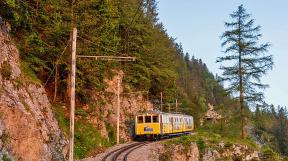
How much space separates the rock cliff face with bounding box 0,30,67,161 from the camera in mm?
12844

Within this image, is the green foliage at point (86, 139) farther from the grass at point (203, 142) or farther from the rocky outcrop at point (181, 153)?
the grass at point (203, 142)

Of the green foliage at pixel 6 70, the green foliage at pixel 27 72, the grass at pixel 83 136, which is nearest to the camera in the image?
the green foliage at pixel 6 70

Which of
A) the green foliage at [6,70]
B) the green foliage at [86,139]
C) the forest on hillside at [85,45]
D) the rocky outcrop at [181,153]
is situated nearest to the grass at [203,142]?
the rocky outcrop at [181,153]

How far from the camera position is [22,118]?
545 inches

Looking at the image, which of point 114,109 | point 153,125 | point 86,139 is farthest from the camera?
point 114,109

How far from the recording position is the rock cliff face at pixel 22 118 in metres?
12.8

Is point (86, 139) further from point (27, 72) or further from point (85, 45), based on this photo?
point (27, 72)

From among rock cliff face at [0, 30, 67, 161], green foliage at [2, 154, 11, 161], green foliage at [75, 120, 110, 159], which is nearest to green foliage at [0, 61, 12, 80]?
rock cliff face at [0, 30, 67, 161]

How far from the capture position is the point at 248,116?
1233 inches

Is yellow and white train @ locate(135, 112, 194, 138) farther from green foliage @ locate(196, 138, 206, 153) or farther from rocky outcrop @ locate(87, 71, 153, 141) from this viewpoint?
green foliage @ locate(196, 138, 206, 153)

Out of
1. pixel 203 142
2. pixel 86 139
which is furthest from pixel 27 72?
pixel 203 142

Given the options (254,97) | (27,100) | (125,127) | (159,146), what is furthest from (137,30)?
(27,100)

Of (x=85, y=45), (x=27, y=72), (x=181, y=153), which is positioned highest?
(x=85, y=45)

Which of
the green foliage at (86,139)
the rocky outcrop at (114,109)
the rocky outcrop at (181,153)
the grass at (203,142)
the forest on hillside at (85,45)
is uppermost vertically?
the forest on hillside at (85,45)
